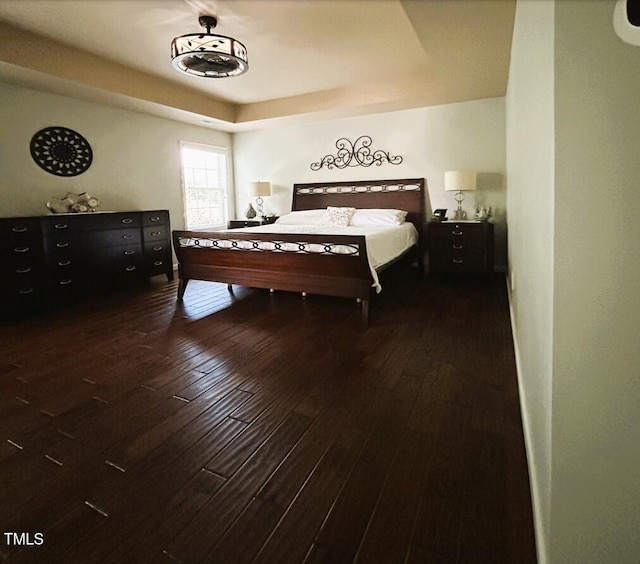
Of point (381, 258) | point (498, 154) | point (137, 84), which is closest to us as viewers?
point (381, 258)

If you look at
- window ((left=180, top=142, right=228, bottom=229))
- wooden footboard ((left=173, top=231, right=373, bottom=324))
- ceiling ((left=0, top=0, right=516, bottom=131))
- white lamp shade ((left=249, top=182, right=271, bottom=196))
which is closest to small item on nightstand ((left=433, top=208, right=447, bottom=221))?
ceiling ((left=0, top=0, right=516, bottom=131))

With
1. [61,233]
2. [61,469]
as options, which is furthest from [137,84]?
[61,469]

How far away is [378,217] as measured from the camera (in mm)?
5117

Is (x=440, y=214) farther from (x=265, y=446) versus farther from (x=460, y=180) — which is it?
(x=265, y=446)

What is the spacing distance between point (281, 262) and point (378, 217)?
2026 millimetres

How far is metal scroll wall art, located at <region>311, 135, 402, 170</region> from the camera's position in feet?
18.4

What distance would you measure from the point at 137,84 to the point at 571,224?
4.92m

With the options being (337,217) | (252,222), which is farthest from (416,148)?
(252,222)

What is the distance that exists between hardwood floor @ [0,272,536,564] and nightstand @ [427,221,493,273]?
167 centimetres

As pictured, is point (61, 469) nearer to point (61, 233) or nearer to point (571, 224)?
point (571, 224)

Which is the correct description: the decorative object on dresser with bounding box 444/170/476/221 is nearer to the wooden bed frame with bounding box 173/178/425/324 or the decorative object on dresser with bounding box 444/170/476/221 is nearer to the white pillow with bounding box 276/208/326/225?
the wooden bed frame with bounding box 173/178/425/324

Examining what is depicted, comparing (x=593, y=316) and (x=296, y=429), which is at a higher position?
(x=593, y=316)

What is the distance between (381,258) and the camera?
12.3 feet

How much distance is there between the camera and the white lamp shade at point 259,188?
621 cm
